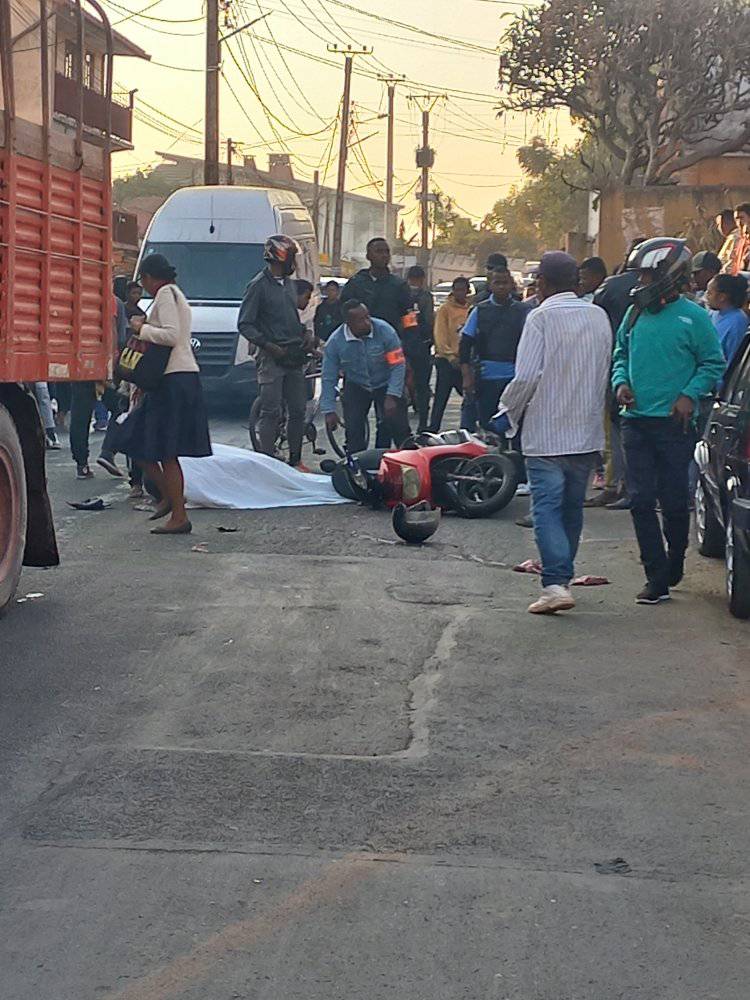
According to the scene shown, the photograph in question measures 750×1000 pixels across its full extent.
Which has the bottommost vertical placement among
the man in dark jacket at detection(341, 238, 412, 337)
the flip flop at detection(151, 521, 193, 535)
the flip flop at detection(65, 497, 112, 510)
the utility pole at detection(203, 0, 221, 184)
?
the flip flop at detection(65, 497, 112, 510)

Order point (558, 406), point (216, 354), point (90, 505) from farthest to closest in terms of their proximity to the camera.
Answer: point (216, 354), point (90, 505), point (558, 406)

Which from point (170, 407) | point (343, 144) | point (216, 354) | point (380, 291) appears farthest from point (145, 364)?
point (343, 144)

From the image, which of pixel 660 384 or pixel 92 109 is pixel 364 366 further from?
pixel 660 384

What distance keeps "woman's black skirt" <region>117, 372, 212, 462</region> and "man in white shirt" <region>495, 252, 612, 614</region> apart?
302 centimetres

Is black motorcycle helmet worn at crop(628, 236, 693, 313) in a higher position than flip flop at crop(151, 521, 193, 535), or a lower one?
higher

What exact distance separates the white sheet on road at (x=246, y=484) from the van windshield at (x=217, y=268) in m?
9.74

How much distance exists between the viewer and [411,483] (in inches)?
476

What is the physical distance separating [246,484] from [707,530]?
13.2ft

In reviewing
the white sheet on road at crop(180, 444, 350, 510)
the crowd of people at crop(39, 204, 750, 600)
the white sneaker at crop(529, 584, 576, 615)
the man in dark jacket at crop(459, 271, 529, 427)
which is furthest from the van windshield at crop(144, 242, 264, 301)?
the white sneaker at crop(529, 584, 576, 615)

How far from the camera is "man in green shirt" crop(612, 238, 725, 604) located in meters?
8.70

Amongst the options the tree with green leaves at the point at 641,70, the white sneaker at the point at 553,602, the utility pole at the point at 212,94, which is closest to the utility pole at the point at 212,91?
the utility pole at the point at 212,94

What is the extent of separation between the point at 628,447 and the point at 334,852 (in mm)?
4637

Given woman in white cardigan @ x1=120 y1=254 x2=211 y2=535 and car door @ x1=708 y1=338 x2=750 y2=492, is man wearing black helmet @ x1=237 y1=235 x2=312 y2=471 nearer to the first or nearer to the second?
woman in white cardigan @ x1=120 y1=254 x2=211 y2=535

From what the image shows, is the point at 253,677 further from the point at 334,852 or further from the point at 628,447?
the point at 628,447
